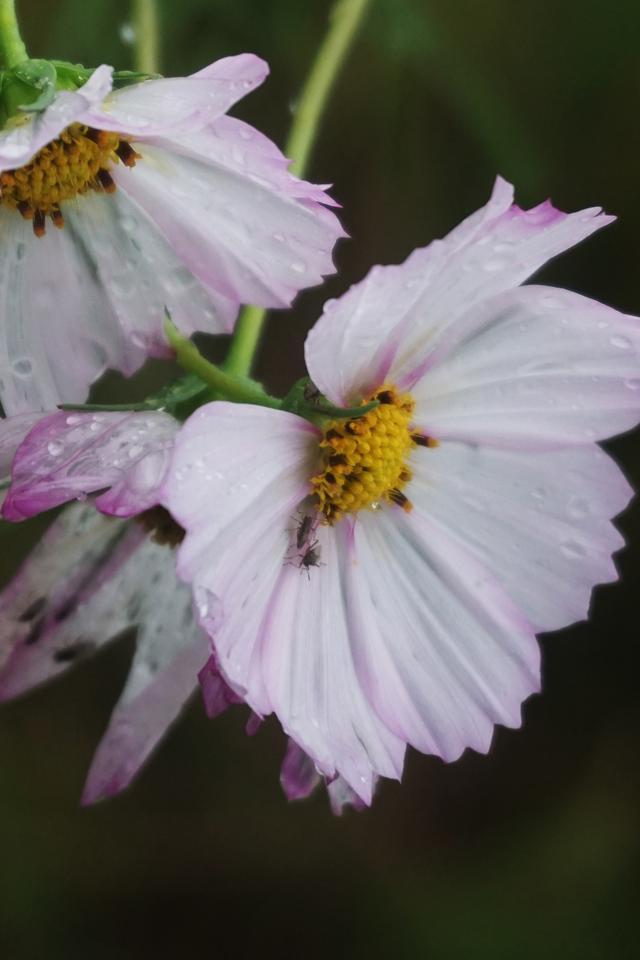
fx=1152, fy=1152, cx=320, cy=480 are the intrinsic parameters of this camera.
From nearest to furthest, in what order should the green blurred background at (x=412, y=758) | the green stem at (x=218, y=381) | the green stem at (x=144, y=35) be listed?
the green stem at (x=218, y=381), the green stem at (x=144, y=35), the green blurred background at (x=412, y=758)

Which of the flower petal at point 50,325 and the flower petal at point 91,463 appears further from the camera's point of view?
the flower petal at point 50,325

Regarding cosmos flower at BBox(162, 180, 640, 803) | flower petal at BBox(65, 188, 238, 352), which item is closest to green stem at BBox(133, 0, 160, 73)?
flower petal at BBox(65, 188, 238, 352)

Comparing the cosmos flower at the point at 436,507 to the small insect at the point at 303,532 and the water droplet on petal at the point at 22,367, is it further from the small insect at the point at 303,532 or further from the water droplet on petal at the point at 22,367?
the water droplet on petal at the point at 22,367

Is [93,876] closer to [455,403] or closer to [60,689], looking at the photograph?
[60,689]

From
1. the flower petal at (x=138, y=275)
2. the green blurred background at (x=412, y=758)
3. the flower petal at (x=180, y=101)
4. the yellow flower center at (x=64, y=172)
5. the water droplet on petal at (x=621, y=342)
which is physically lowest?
the green blurred background at (x=412, y=758)

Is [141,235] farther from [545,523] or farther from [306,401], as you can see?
[545,523]

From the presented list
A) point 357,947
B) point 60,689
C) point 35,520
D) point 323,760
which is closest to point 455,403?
point 323,760

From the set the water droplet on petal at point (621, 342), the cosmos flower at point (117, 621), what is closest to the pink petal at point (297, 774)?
the cosmos flower at point (117, 621)

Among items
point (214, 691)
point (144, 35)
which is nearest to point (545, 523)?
point (214, 691)
